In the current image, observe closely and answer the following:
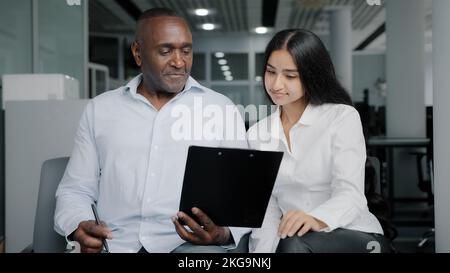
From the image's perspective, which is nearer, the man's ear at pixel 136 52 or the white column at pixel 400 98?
the man's ear at pixel 136 52

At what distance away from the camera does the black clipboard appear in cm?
105

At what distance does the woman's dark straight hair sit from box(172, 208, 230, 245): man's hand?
1.13 ft

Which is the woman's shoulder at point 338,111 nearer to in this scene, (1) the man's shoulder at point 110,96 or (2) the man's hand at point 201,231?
(2) the man's hand at point 201,231

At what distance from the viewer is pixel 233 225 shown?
3.70 feet

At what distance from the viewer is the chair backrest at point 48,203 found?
1413 mm

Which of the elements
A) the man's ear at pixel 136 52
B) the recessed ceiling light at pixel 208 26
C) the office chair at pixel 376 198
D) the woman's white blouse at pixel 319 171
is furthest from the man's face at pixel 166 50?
the office chair at pixel 376 198

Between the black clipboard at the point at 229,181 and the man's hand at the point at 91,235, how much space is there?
232 millimetres

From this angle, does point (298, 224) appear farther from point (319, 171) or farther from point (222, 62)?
point (222, 62)

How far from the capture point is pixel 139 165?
4.28ft

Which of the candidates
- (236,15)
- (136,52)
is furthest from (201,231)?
(236,15)

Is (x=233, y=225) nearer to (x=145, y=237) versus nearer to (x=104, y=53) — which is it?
(x=145, y=237)

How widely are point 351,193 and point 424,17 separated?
549 mm

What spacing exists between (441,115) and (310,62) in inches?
14.2

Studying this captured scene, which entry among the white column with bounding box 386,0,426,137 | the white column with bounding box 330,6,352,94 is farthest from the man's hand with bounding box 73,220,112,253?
the white column with bounding box 386,0,426,137
